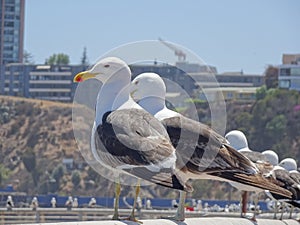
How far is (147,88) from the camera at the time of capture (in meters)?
11.8

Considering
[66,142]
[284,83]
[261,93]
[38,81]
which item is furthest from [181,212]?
[38,81]

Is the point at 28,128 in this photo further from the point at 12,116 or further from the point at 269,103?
the point at 269,103

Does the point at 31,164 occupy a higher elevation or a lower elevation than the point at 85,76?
lower

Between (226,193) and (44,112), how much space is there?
4307cm

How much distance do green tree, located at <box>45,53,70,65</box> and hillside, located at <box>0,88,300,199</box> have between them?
1478 inches

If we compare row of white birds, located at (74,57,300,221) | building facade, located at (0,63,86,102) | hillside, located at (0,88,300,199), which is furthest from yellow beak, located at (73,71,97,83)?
building facade, located at (0,63,86,102)

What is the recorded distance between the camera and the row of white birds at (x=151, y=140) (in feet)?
34.2

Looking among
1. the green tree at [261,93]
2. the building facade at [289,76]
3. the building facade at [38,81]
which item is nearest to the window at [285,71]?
the building facade at [289,76]

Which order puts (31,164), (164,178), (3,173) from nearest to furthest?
(164,178)
(3,173)
(31,164)

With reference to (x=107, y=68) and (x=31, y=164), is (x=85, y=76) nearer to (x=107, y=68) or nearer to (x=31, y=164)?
(x=107, y=68)

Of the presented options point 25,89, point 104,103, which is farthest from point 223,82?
point 104,103

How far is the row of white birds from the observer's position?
34.2ft

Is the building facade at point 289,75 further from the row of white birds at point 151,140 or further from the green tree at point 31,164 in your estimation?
the row of white birds at point 151,140

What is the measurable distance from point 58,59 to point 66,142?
5428cm
